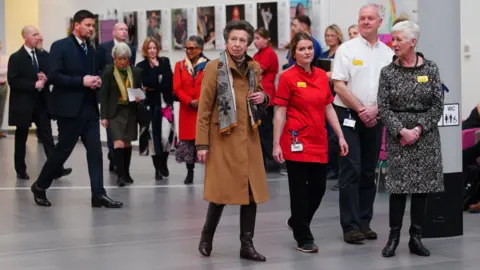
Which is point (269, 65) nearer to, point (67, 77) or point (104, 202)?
point (104, 202)

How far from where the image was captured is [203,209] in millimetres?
10844

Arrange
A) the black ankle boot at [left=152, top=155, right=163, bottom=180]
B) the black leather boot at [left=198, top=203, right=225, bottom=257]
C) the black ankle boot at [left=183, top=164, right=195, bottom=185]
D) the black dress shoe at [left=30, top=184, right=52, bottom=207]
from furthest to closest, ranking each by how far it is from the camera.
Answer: the black ankle boot at [left=152, top=155, right=163, bottom=180] → the black ankle boot at [left=183, top=164, right=195, bottom=185] → the black dress shoe at [left=30, top=184, right=52, bottom=207] → the black leather boot at [left=198, top=203, right=225, bottom=257]

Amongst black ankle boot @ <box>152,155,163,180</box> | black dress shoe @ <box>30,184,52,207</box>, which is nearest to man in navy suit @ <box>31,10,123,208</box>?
black dress shoe @ <box>30,184,52,207</box>

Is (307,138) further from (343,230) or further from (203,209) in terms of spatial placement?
(203,209)

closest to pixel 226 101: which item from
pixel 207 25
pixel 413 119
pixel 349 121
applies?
pixel 349 121

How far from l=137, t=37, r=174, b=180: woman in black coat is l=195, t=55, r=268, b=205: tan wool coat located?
5.71 metres

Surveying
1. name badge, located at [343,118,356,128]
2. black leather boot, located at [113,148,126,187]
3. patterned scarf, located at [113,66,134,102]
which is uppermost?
patterned scarf, located at [113,66,134,102]

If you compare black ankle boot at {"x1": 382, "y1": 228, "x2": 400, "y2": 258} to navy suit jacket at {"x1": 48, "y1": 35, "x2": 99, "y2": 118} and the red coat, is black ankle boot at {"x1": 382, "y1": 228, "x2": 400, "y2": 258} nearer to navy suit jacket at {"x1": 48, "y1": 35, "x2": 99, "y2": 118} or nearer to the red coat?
navy suit jacket at {"x1": 48, "y1": 35, "x2": 99, "y2": 118}

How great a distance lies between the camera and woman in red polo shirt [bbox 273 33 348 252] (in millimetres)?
8117

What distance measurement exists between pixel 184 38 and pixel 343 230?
871 cm

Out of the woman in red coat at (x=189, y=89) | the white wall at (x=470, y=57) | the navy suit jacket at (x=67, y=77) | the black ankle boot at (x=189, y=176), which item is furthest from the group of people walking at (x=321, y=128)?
the white wall at (x=470, y=57)

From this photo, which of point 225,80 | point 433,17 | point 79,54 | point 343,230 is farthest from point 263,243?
point 79,54

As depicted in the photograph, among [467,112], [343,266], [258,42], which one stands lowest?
[343,266]

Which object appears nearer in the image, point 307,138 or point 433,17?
point 307,138
